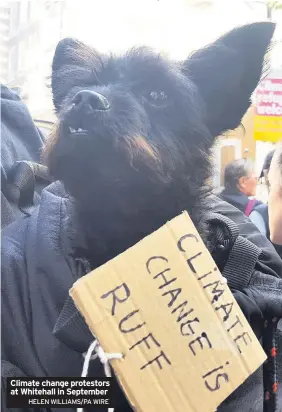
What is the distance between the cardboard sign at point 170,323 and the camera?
Result: 51cm

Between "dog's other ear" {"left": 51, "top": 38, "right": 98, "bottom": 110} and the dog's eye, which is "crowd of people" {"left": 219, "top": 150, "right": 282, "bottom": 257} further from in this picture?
"dog's other ear" {"left": 51, "top": 38, "right": 98, "bottom": 110}

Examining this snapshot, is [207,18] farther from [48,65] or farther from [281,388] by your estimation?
[281,388]

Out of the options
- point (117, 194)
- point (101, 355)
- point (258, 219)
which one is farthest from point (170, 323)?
point (258, 219)

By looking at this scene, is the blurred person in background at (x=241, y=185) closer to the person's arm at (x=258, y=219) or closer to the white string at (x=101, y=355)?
the person's arm at (x=258, y=219)

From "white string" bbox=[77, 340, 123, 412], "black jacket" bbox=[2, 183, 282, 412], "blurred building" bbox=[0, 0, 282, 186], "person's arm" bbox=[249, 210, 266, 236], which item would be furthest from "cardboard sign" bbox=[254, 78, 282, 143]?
"white string" bbox=[77, 340, 123, 412]

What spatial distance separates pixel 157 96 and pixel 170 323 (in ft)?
1.05

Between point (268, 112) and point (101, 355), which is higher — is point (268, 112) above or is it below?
above

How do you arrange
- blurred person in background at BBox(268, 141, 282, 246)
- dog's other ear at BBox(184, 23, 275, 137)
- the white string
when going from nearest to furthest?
the white string, dog's other ear at BBox(184, 23, 275, 137), blurred person in background at BBox(268, 141, 282, 246)

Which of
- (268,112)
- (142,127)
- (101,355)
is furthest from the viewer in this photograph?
(268,112)

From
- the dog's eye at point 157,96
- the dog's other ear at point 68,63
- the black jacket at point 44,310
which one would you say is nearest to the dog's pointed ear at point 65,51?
the dog's other ear at point 68,63

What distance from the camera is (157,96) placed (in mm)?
663
